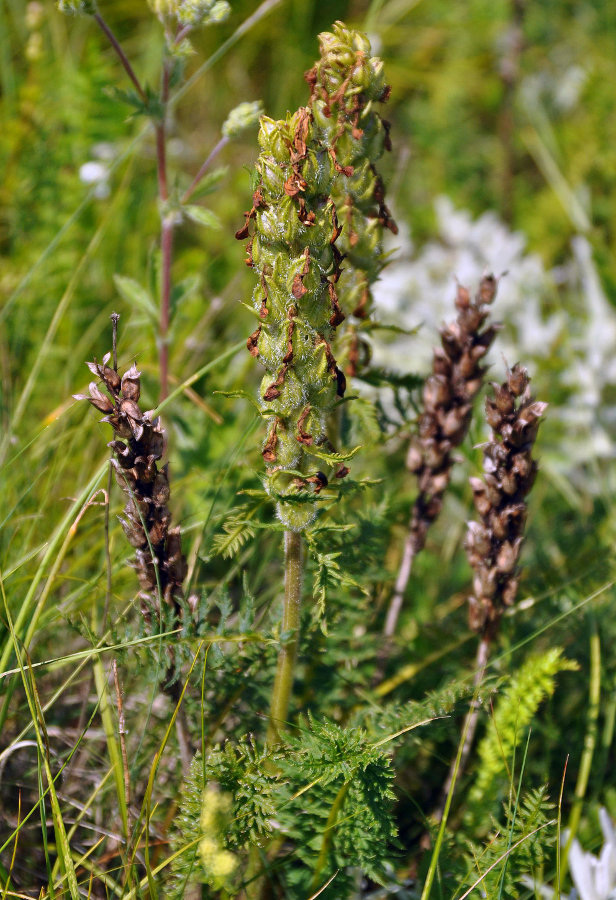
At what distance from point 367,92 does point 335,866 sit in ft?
5.16

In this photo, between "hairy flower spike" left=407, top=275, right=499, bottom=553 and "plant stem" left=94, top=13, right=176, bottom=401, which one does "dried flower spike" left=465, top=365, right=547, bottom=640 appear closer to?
"hairy flower spike" left=407, top=275, right=499, bottom=553

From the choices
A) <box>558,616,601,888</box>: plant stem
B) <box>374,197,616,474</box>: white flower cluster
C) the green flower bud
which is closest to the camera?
<box>558,616,601,888</box>: plant stem

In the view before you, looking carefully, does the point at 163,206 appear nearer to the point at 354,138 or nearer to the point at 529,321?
the point at 354,138

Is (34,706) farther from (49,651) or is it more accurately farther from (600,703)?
(600,703)

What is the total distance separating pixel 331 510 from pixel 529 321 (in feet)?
7.67

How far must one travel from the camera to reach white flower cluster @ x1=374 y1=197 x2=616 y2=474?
11.8 feet

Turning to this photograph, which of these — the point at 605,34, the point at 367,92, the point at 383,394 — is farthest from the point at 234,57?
the point at 367,92

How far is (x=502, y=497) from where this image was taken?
1783 millimetres

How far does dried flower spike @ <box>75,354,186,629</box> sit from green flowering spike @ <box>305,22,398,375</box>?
59cm

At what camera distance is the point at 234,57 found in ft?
17.1

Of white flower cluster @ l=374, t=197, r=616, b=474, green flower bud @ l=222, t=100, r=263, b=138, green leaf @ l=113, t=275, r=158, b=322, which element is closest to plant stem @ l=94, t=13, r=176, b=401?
green leaf @ l=113, t=275, r=158, b=322

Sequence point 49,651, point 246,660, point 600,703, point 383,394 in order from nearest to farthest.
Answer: point 246,660
point 49,651
point 600,703
point 383,394

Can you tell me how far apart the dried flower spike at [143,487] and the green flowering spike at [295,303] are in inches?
8.5

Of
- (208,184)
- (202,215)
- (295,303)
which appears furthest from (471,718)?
(208,184)
